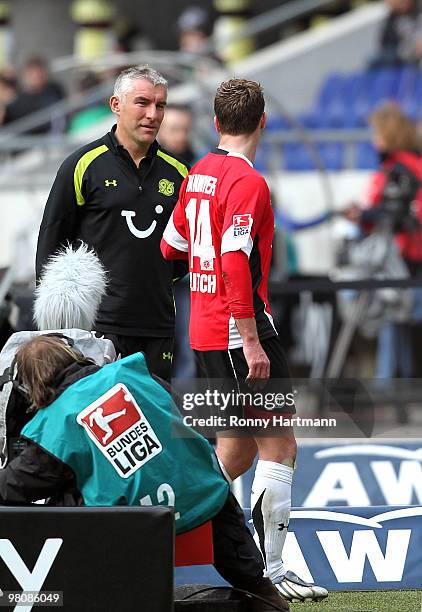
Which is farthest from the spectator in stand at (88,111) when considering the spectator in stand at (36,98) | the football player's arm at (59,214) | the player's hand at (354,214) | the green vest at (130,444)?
the green vest at (130,444)

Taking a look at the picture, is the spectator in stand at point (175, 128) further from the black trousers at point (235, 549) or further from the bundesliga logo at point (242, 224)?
the black trousers at point (235, 549)

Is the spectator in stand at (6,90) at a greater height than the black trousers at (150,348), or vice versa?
the spectator in stand at (6,90)

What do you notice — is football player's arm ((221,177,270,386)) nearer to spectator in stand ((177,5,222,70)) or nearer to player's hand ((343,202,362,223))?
player's hand ((343,202,362,223))

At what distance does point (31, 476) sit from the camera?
5039 mm

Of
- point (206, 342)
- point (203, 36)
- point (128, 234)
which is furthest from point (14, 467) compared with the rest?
point (203, 36)

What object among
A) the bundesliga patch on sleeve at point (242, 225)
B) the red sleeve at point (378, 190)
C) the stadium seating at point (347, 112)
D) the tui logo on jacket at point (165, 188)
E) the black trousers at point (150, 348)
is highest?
the stadium seating at point (347, 112)

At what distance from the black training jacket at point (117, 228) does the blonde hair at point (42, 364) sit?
1.48m

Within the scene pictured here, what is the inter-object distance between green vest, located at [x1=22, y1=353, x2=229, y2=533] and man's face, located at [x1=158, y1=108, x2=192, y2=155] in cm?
551

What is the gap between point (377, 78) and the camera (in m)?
16.9

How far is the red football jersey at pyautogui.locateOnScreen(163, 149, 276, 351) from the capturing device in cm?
579

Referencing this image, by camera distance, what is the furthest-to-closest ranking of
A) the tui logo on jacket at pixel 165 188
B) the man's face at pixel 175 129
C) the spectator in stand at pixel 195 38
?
the spectator in stand at pixel 195 38, the man's face at pixel 175 129, the tui logo on jacket at pixel 165 188

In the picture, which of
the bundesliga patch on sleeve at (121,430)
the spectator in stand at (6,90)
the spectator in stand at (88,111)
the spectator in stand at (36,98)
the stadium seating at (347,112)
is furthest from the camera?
the spectator in stand at (6,90)

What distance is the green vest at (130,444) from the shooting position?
197 inches

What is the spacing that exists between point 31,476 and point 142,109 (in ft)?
7.16
